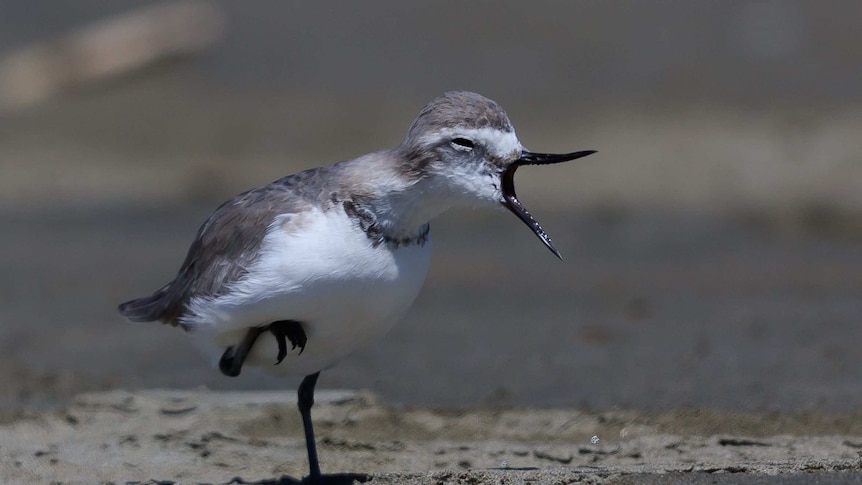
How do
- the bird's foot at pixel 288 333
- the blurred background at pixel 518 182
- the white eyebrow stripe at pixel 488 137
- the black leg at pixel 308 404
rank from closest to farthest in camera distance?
the white eyebrow stripe at pixel 488 137 < the bird's foot at pixel 288 333 < the black leg at pixel 308 404 < the blurred background at pixel 518 182

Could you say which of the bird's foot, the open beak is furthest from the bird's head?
the bird's foot

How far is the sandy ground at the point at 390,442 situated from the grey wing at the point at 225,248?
2.97 feet

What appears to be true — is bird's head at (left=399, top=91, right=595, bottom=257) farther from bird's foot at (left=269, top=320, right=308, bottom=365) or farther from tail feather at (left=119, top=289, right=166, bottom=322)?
tail feather at (left=119, top=289, right=166, bottom=322)

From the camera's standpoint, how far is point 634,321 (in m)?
10.6

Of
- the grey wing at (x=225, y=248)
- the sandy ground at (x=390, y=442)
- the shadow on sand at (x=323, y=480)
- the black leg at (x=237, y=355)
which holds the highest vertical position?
the grey wing at (x=225, y=248)

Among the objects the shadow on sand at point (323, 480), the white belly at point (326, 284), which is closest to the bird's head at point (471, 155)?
the white belly at point (326, 284)

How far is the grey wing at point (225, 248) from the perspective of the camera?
6168 millimetres

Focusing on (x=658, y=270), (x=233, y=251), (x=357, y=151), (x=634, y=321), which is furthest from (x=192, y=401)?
(x=357, y=151)

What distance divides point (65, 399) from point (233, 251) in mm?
2931

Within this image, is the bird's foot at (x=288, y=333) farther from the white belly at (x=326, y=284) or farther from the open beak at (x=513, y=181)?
the open beak at (x=513, y=181)

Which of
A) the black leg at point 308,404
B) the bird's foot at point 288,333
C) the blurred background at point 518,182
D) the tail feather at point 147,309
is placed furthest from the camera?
the blurred background at point 518,182

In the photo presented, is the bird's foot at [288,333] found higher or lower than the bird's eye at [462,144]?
lower

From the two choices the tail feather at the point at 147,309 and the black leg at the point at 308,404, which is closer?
the black leg at the point at 308,404

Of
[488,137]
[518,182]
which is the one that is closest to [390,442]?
[488,137]
